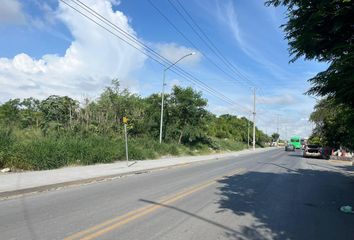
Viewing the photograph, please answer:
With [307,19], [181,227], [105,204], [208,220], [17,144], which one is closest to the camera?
[181,227]

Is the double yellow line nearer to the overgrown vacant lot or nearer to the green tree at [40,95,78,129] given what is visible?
the overgrown vacant lot

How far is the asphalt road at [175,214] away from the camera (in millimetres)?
7500

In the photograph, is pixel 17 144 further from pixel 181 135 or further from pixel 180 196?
pixel 181 135

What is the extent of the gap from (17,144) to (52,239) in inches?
497

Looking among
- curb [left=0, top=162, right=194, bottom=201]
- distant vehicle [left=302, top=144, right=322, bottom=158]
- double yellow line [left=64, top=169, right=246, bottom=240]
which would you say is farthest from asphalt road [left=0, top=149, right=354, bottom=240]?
distant vehicle [left=302, top=144, right=322, bottom=158]

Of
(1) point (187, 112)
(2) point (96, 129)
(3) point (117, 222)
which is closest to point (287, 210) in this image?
(3) point (117, 222)

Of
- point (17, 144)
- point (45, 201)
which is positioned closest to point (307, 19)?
point (45, 201)

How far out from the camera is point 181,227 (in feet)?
26.1

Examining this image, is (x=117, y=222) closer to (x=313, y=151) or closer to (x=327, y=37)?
(x=327, y=37)

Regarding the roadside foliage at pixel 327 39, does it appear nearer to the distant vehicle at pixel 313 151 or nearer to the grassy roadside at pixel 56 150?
the grassy roadside at pixel 56 150

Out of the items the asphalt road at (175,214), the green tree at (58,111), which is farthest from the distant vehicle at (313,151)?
the asphalt road at (175,214)

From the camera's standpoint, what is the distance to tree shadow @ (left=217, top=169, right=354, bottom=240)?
7.93 m

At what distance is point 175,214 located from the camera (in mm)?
9281

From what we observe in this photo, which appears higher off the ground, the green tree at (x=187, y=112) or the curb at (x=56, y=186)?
the green tree at (x=187, y=112)
